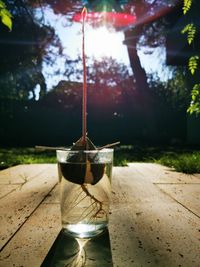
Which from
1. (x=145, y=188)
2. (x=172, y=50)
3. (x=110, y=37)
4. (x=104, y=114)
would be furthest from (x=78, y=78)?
(x=145, y=188)

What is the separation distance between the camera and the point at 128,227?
84 centimetres

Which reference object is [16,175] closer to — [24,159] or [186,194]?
[186,194]

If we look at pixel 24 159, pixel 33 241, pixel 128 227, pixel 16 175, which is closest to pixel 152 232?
pixel 128 227

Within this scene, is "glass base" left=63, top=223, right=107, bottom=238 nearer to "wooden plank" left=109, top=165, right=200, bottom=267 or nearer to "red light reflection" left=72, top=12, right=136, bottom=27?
"wooden plank" left=109, top=165, right=200, bottom=267

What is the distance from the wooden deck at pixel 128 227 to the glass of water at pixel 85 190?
0.05 meters

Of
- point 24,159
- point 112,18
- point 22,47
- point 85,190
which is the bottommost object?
point 24,159

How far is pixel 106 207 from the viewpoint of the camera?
0.82 metres

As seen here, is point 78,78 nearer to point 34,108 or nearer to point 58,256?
point 34,108

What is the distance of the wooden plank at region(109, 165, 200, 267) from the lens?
620 millimetres

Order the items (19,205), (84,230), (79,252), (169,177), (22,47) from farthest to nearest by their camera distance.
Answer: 1. (22,47)
2. (169,177)
3. (19,205)
4. (84,230)
5. (79,252)

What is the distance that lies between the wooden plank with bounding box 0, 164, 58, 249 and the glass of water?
0.16m

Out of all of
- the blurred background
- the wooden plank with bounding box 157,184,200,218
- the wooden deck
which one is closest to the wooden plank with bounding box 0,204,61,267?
the wooden deck

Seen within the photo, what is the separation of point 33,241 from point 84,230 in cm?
13

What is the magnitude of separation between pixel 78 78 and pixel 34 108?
8457 millimetres
